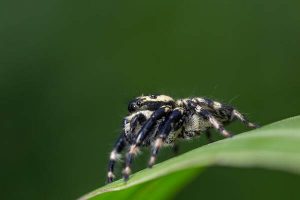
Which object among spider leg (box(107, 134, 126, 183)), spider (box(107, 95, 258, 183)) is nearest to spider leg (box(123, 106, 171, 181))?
spider (box(107, 95, 258, 183))

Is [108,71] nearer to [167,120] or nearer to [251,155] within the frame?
[167,120]

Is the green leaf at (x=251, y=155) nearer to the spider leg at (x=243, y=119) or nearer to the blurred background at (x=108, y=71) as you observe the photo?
the spider leg at (x=243, y=119)

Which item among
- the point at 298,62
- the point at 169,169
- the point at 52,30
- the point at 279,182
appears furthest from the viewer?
the point at 52,30

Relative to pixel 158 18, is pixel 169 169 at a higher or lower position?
lower

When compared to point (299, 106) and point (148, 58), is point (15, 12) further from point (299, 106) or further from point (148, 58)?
point (299, 106)

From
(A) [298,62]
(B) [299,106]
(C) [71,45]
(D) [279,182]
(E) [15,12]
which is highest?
(E) [15,12]

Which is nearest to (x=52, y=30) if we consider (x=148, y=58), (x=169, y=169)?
(x=148, y=58)

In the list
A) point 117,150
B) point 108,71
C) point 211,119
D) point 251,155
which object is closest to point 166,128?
point 211,119

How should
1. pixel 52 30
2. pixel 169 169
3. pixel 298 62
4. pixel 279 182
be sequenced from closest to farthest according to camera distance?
pixel 169 169 → pixel 279 182 → pixel 298 62 → pixel 52 30
